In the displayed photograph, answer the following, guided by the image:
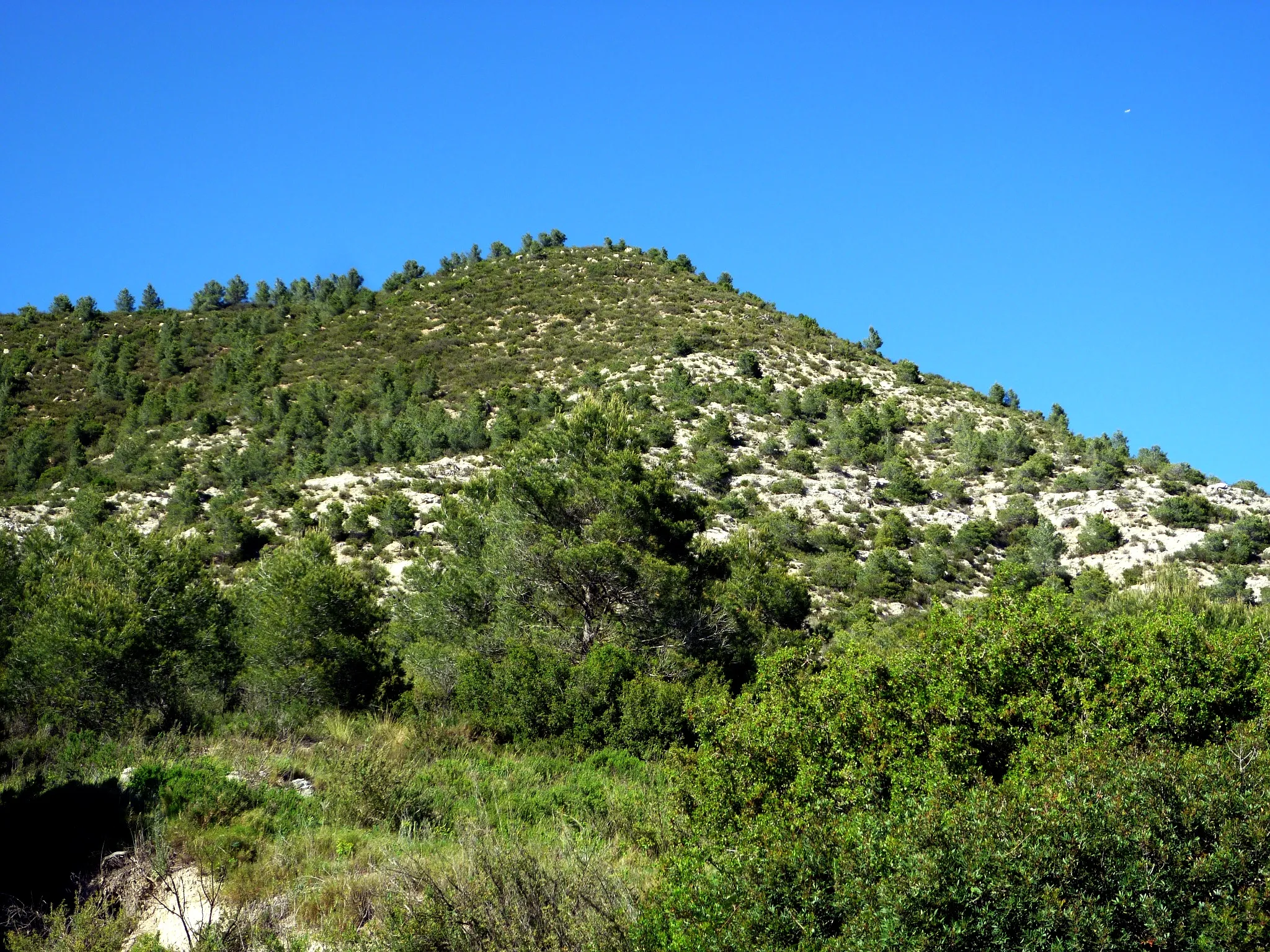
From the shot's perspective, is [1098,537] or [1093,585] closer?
[1093,585]

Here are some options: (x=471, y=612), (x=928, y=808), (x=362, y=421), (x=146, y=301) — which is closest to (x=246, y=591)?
(x=471, y=612)

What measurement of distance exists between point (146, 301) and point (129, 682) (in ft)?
230

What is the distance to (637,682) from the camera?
15.4 m

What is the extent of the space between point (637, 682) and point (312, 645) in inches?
240

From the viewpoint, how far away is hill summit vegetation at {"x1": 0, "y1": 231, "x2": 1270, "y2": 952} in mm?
5598

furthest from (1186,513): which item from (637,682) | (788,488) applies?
(637,682)

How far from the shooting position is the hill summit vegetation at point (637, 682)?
5598mm

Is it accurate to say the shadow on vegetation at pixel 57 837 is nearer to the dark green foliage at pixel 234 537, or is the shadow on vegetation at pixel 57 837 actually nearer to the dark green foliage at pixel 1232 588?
the dark green foliage at pixel 234 537

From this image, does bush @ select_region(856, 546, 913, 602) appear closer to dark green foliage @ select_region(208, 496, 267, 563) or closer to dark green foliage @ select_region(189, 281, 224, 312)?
dark green foliage @ select_region(208, 496, 267, 563)

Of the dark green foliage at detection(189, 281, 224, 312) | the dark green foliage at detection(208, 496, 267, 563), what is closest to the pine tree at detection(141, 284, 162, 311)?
the dark green foliage at detection(189, 281, 224, 312)

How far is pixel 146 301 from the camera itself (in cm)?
7356

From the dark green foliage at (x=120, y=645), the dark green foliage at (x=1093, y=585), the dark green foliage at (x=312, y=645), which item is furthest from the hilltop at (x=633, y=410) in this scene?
the dark green foliage at (x=120, y=645)

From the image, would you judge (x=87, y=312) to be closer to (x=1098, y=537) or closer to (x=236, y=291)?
(x=236, y=291)

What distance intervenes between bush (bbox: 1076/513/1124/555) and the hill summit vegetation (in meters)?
0.14
